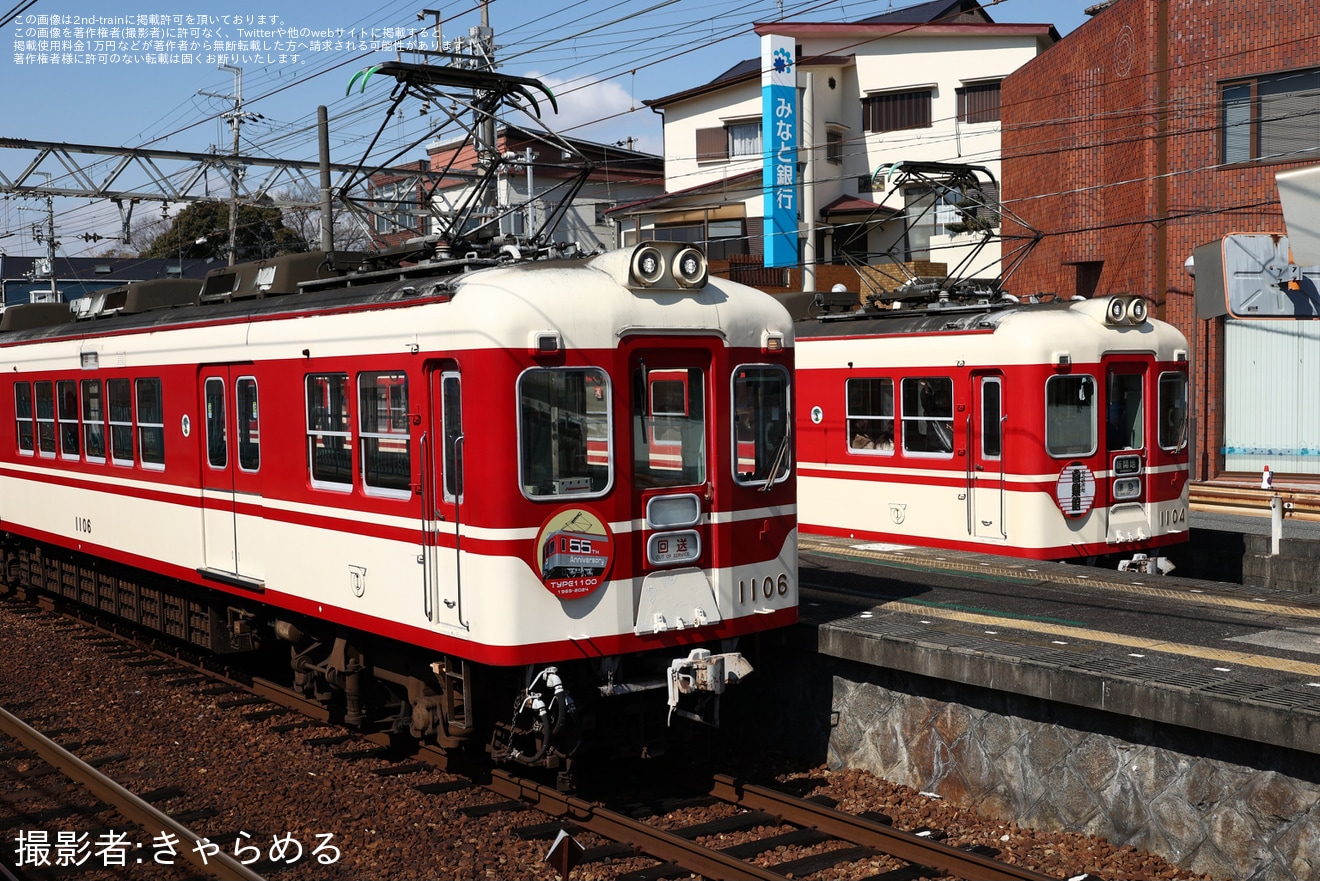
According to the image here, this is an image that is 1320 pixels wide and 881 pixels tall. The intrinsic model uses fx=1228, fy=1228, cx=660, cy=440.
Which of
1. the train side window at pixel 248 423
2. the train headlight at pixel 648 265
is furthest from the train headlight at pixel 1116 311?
the train side window at pixel 248 423

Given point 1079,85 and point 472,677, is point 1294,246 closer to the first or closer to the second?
point 472,677

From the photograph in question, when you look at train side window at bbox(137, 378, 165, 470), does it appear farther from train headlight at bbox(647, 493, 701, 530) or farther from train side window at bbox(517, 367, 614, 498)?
train headlight at bbox(647, 493, 701, 530)

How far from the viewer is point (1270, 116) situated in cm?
2072

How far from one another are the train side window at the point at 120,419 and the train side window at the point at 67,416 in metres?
1.03

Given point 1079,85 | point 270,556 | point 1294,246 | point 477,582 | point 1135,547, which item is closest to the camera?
point 1294,246

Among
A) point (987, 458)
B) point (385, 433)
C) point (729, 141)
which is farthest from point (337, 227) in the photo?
point (385, 433)

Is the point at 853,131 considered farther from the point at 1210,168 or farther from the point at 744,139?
the point at 1210,168

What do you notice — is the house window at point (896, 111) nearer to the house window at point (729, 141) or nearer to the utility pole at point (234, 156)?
the house window at point (729, 141)

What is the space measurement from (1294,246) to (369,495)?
567 centimetres

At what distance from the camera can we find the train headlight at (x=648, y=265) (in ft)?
24.8

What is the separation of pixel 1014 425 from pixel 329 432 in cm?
686

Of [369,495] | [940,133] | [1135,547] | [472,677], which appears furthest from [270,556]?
[940,133]

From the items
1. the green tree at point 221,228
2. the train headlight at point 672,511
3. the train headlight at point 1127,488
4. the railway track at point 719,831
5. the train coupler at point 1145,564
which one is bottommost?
the railway track at point 719,831

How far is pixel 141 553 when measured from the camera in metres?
11.6
